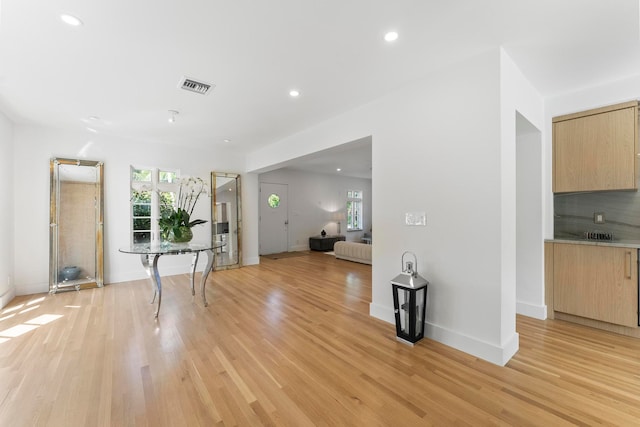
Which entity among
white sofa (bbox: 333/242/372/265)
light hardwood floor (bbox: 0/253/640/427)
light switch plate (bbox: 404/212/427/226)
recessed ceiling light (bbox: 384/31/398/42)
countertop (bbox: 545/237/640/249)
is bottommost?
light hardwood floor (bbox: 0/253/640/427)

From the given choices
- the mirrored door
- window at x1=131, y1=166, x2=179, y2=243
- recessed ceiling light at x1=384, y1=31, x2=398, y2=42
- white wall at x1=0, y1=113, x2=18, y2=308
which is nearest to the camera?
recessed ceiling light at x1=384, y1=31, x2=398, y2=42

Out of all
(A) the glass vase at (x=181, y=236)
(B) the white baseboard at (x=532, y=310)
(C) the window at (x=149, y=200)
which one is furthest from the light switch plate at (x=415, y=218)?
(C) the window at (x=149, y=200)

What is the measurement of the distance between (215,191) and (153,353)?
4.07 m

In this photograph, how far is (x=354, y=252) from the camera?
6609mm

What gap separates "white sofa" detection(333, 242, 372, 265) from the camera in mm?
6332

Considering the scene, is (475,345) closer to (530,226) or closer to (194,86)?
(530,226)

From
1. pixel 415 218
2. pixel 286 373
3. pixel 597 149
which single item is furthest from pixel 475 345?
pixel 597 149

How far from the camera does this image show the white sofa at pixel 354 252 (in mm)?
6332

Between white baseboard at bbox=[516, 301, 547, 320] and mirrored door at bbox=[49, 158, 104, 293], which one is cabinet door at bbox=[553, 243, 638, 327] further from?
mirrored door at bbox=[49, 158, 104, 293]

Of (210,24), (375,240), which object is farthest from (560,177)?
(210,24)

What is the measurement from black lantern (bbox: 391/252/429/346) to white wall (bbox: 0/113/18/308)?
205 inches

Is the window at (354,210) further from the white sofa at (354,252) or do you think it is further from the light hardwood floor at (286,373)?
the light hardwood floor at (286,373)

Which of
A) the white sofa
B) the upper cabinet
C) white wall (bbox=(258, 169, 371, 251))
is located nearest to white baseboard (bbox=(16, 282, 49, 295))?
white wall (bbox=(258, 169, 371, 251))

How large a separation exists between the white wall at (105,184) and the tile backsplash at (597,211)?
5.97m
